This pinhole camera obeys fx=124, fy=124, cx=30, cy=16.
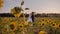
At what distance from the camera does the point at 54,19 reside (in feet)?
4.08

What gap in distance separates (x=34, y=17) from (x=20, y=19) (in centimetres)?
17

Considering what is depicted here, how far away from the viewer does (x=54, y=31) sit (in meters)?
1.20

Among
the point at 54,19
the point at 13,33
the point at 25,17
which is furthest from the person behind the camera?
the point at 54,19

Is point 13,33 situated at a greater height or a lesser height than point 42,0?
lesser

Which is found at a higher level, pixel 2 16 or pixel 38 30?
pixel 2 16

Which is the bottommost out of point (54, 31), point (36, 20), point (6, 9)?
point (54, 31)

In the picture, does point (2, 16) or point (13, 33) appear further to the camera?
point (2, 16)

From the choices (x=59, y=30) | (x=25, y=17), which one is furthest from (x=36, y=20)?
(x=59, y=30)

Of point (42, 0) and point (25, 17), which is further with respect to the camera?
point (42, 0)

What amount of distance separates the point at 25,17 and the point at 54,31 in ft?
1.03

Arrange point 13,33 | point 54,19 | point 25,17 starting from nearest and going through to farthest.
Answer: point 13,33
point 25,17
point 54,19

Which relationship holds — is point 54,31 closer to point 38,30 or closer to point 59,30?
point 59,30

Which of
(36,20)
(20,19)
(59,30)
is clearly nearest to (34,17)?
(36,20)

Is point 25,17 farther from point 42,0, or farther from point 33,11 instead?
point 42,0
